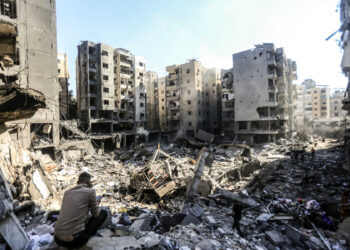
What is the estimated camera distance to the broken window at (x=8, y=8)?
60.4 feet

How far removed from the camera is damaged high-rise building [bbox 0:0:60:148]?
18.8 m

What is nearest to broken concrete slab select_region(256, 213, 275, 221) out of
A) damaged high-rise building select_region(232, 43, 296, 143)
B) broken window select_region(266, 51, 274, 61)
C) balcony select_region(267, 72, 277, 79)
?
damaged high-rise building select_region(232, 43, 296, 143)

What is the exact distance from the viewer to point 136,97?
4294 cm

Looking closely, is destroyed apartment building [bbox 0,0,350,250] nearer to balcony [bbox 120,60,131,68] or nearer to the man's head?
balcony [bbox 120,60,131,68]

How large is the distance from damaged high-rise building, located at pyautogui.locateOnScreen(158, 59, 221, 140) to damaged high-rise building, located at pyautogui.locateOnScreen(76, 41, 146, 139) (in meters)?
9.16

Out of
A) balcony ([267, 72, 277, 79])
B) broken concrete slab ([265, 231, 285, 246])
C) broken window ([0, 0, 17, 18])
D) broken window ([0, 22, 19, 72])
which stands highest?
broken window ([0, 0, 17, 18])

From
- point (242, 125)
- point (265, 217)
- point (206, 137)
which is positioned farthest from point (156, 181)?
point (242, 125)

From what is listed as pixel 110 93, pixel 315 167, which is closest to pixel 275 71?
pixel 315 167

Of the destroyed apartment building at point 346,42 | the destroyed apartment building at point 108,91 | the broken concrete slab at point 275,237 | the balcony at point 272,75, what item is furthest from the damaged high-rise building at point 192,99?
the broken concrete slab at point 275,237

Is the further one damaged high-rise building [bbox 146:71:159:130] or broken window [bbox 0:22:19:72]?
damaged high-rise building [bbox 146:71:159:130]

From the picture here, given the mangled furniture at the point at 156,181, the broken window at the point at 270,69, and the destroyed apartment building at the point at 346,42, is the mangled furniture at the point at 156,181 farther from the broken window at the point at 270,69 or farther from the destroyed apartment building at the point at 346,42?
the broken window at the point at 270,69

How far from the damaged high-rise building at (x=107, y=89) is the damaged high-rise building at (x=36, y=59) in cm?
1046

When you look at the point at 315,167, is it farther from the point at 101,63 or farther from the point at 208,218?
the point at 101,63

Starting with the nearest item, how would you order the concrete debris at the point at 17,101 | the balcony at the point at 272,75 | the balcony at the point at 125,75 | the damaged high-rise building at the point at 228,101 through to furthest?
1. the concrete debris at the point at 17,101
2. the balcony at the point at 272,75
3. the balcony at the point at 125,75
4. the damaged high-rise building at the point at 228,101
